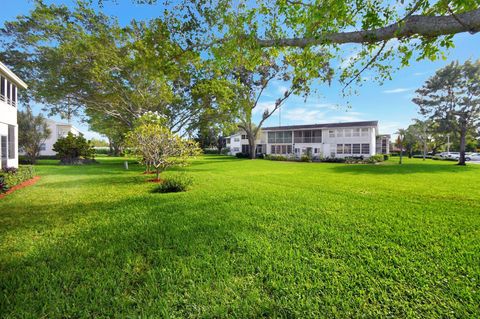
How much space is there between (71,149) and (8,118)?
1226cm

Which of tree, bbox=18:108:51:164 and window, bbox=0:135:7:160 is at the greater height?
tree, bbox=18:108:51:164

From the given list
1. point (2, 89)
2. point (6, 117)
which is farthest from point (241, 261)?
point (2, 89)

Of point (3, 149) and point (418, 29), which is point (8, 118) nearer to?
point (3, 149)

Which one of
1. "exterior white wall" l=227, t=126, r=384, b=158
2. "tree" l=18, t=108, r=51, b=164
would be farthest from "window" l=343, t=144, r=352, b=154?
"tree" l=18, t=108, r=51, b=164

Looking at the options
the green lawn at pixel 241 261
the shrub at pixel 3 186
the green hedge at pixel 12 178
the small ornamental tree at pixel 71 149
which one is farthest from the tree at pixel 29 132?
the green lawn at pixel 241 261

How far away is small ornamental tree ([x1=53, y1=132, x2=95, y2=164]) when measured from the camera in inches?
930

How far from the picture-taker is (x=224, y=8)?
24.0 ft

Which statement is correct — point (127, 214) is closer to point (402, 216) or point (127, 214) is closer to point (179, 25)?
point (179, 25)

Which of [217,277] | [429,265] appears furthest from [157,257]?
[429,265]

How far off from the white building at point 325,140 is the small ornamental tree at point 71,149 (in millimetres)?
31112

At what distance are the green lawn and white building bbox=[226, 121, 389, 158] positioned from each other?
Answer: 31.6m

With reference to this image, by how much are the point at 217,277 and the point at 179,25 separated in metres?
7.27

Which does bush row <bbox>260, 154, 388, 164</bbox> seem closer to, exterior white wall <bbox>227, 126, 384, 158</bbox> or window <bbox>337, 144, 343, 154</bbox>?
exterior white wall <bbox>227, 126, 384, 158</bbox>

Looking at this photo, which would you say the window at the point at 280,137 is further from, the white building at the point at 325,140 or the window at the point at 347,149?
the window at the point at 347,149
